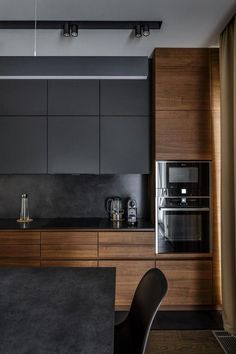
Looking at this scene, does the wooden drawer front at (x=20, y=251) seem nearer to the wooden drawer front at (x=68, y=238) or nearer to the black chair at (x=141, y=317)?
the wooden drawer front at (x=68, y=238)

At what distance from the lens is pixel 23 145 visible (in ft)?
10.4

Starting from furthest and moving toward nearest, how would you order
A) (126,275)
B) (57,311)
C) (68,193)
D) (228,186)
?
(68,193) → (126,275) → (228,186) → (57,311)

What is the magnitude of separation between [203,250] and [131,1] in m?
2.24

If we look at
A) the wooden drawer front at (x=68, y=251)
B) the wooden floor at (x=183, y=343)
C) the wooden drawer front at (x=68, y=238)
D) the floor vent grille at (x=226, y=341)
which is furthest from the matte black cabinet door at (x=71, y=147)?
the floor vent grille at (x=226, y=341)

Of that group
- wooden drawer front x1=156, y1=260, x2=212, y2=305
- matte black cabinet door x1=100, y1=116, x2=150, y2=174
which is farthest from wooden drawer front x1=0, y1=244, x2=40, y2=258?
wooden drawer front x1=156, y1=260, x2=212, y2=305

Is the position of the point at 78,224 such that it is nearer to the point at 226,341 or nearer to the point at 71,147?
the point at 71,147

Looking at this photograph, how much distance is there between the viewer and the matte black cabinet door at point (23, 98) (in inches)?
124

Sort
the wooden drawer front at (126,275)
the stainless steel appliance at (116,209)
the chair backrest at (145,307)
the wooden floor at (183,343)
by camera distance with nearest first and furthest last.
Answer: the chair backrest at (145,307)
the wooden floor at (183,343)
the wooden drawer front at (126,275)
the stainless steel appliance at (116,209)

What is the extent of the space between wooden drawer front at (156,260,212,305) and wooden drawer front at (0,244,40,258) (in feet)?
3.90

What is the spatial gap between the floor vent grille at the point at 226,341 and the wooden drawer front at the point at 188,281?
39 centimetres

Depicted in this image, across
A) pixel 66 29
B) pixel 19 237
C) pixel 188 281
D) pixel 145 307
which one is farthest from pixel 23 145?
pixel 145 307

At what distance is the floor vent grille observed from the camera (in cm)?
235

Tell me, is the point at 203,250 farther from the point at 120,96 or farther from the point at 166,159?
the point at 120,96

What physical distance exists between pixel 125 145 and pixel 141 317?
198cm
